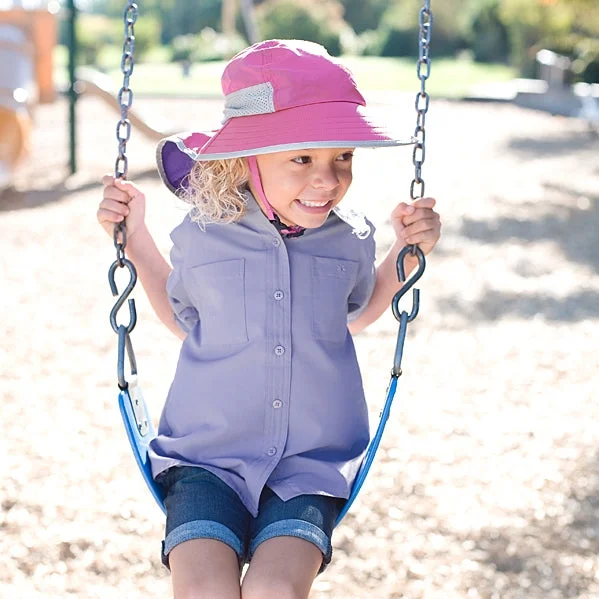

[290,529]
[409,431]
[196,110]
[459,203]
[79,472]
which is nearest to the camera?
[290,529]

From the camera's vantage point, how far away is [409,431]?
3803mm

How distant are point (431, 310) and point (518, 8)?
51.0 feet

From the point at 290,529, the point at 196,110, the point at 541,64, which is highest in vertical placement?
the point at 541,64

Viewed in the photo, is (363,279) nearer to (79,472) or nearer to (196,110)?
(79,472)

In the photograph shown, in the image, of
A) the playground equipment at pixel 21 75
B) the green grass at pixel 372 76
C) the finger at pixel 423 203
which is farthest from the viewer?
the green grass at pixel 372 76

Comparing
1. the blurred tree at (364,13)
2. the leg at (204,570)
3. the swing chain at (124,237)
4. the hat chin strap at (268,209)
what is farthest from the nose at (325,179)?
the blurred tree at (364,13)

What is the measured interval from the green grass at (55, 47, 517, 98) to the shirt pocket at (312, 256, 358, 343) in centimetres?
1461

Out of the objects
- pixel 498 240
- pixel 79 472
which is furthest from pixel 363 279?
pixel 498 240

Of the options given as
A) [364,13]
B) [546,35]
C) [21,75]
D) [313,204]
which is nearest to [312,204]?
[313,204]

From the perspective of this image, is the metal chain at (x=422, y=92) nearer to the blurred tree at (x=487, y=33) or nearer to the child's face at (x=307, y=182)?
the child's face at (x=307, y=182)

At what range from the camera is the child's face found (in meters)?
1.93

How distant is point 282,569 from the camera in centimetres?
178

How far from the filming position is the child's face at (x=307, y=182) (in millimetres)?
1928

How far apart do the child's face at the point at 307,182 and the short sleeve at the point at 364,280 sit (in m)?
0.20
